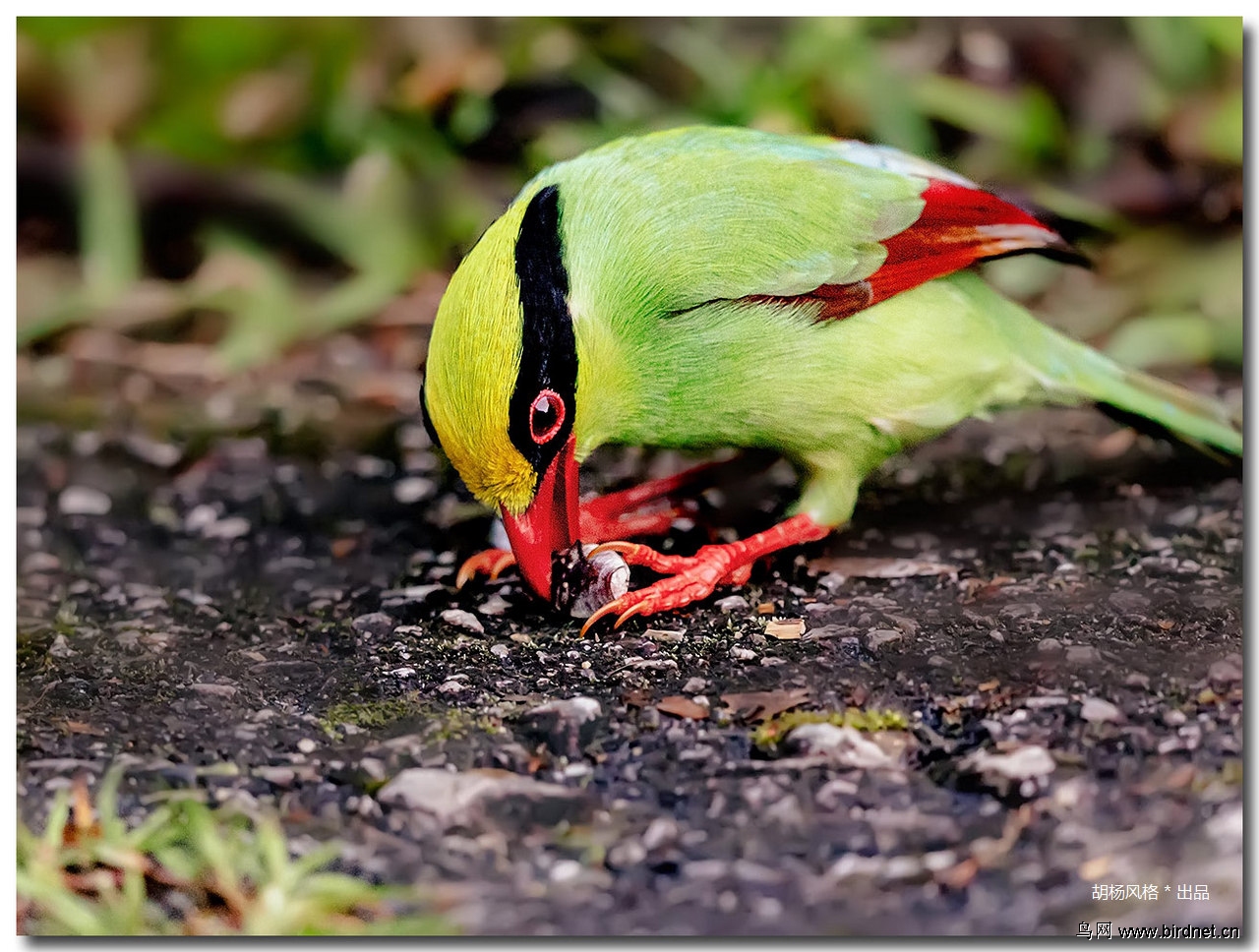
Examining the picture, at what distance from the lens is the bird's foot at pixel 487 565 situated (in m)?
3.27

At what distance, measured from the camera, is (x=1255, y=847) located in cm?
247

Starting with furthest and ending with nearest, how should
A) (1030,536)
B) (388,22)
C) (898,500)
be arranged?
(388,22) → (898,500) → (1030,536)

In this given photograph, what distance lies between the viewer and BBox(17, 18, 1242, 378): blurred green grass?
155 inches

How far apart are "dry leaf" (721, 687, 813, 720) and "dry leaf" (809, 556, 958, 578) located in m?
0.58

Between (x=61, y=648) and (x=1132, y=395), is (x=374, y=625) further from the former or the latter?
(x=1132, y=395)

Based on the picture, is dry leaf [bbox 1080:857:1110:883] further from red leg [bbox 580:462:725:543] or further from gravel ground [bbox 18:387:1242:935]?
red leg [bbox 580:462:725:543]

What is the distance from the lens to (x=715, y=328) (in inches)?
116

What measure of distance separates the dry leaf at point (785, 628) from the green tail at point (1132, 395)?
92 centimetres

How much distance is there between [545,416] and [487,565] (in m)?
0.64

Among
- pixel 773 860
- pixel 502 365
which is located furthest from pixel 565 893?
pixel 502 365

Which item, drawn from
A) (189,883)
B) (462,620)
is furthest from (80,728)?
(462,620)

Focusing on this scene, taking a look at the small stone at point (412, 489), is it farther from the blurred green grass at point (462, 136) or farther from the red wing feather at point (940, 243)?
the red wing feather at point (940, 243)

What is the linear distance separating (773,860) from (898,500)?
1521 mm

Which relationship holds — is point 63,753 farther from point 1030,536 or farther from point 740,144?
point 1030,536
